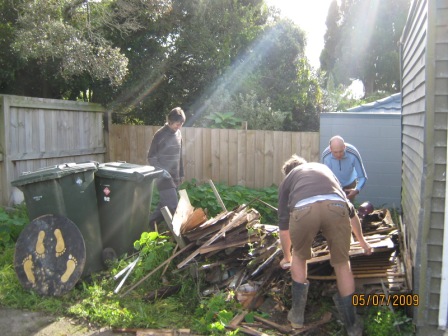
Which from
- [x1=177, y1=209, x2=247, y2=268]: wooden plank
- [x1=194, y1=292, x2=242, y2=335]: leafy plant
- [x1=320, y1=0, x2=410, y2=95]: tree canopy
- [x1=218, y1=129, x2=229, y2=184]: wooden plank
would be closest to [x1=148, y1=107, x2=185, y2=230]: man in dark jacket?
[x1=177, y1=209, x2=247, y2=268]: wooden plank

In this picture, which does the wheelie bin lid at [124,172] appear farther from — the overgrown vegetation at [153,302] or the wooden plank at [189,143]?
the wooden plank at [189,143]

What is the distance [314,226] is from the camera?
386cm

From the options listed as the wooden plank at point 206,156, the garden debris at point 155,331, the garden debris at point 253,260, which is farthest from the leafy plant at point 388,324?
the wooden plank at point 206,156

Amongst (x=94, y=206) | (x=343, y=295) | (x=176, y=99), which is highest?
(x=176, y=99)

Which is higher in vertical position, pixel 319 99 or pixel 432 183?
pixel 319 99

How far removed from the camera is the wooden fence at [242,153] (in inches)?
358

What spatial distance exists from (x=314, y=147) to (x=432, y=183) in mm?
5163

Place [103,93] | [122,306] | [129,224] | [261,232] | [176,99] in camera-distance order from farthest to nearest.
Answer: [176,99] → [103,93] → [129,224] → [261,232] → [122,306]

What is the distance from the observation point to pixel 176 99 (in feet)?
38.2

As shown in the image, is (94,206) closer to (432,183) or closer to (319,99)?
(432,183)

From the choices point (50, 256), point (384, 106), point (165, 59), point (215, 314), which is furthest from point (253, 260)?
point (165, 59)

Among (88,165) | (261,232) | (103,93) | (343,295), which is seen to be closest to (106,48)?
(103,93)
